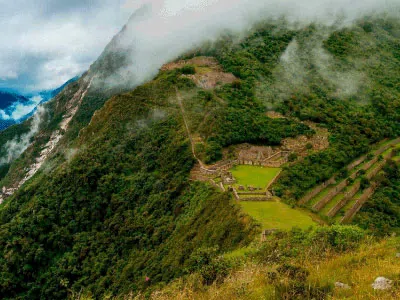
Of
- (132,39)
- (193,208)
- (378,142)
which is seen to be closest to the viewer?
(193,208)

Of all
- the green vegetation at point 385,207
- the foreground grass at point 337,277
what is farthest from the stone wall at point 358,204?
the foreground grass at point 337,277

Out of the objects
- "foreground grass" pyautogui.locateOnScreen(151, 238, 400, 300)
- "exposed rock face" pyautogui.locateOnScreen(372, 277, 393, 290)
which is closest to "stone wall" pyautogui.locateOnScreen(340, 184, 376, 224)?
"foreground grass" pyautogui.locateOnScreen(151, 238, 400, 300)

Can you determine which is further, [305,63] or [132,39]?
[132,39]

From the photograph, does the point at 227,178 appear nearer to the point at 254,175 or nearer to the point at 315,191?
the point at 254,175

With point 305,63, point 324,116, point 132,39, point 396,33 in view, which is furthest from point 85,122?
point 396,33

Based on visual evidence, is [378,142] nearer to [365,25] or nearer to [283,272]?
[365,25]

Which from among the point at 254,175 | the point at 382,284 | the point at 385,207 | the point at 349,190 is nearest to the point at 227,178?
the point at 254,175

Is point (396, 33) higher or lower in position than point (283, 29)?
lower
